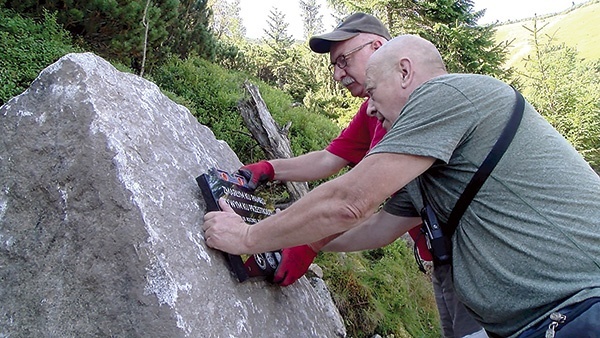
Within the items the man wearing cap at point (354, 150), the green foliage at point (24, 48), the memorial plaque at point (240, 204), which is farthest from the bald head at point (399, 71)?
the green foliage at point (24, 48)

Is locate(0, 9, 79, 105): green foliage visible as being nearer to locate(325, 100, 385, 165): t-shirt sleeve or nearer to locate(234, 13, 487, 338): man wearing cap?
locate(234, 13, 487, 338): man wearing cap

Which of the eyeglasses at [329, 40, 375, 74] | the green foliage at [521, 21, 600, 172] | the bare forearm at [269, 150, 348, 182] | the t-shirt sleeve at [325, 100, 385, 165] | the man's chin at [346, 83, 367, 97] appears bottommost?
the green foliage at [521, 21, 600, 172]

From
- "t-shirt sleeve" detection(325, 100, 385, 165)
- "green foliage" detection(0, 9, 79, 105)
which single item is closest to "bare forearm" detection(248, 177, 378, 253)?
"t-shirt sleeve" detection(325, 100, 385, 165)

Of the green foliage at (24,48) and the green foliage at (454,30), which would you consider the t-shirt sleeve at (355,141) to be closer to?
the green foliage at (24,48)

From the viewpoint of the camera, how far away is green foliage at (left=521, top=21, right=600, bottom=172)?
14.2m

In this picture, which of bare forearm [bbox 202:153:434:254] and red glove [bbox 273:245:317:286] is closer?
bare forearm [bbox 202:153:434:254]

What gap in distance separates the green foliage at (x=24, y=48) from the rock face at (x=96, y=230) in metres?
2.61

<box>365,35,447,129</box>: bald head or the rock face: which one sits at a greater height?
<box>365,35,447,129</box>: bald head

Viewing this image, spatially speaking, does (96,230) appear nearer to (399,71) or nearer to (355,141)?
(399,71)

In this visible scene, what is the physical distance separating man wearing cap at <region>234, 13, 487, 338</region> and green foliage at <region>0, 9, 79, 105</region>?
269 centimetres

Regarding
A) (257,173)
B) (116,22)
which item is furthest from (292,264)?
(116,22)

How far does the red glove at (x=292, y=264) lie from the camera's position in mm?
2389

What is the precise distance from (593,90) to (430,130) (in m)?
16.6

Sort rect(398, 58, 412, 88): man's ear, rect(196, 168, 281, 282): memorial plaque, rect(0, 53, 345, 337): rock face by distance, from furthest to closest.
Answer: rect(196, 168, 281, 282): memorial plaque < rect(398, 58, 412, 88): man's ear < rect(0, 53, 345, 337): rock face
